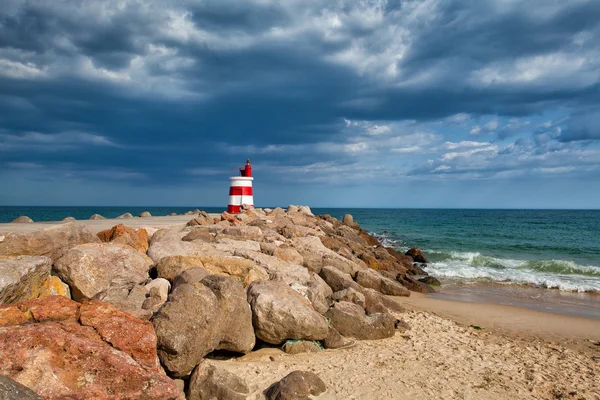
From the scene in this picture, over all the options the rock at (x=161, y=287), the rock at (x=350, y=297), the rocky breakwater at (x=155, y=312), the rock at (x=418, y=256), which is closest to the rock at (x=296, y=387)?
the rocky breakwater at (x=155, y=312)

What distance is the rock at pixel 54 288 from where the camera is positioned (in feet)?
21.4

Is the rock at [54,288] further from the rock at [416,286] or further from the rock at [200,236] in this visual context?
the rock at [416,286]

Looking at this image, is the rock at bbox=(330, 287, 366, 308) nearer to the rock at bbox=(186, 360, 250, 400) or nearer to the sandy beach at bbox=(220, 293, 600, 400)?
the sandy beach at bbox=(220, 293, 600, 400)

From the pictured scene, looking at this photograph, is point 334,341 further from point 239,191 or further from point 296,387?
point 239,191

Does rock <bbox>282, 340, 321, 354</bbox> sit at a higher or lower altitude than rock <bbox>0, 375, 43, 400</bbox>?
lower

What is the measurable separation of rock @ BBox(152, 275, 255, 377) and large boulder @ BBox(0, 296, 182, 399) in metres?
0.48

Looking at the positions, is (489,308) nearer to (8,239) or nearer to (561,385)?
(561,385)

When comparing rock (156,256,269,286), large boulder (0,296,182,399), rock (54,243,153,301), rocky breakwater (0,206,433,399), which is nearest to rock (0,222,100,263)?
rocky breakwater (0,206,433,399)

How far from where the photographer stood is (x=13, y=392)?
3.41 metres

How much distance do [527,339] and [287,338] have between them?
5.21 metres

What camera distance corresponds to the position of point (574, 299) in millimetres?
14039

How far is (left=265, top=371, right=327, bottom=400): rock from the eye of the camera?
17.6ft

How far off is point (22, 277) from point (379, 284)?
31.5 ft

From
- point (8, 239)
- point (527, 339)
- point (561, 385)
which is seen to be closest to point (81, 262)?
point (8, 239)
